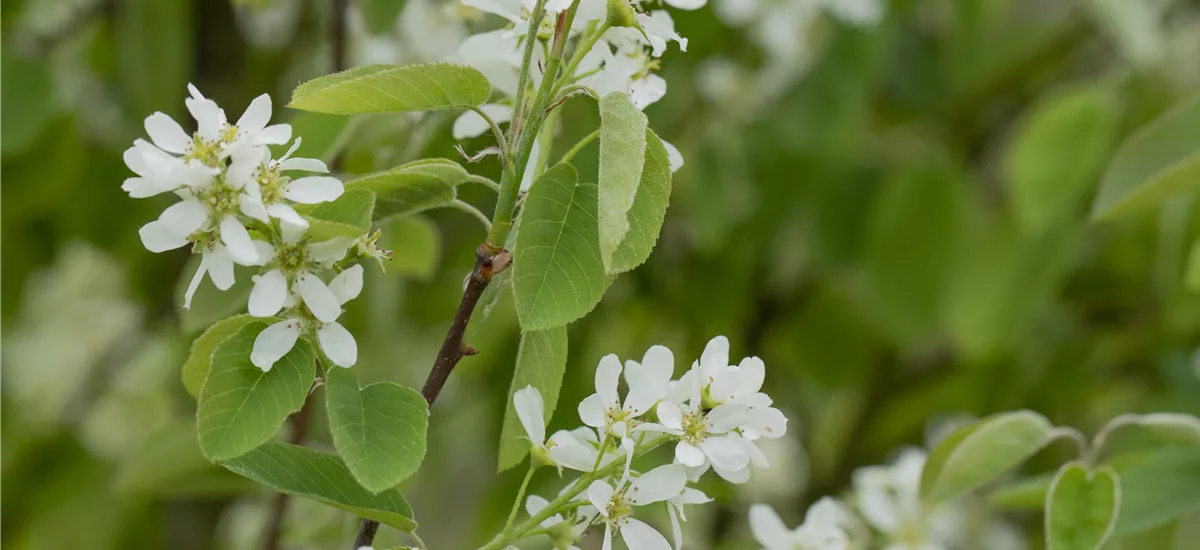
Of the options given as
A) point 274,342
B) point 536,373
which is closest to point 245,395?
point 274,342

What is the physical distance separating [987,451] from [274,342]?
38 cm

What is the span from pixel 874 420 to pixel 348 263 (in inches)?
41.4

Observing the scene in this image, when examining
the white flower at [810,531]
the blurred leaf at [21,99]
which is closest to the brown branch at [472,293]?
the white flower at [810,531]

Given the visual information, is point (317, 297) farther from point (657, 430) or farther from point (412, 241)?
point (412, 241)

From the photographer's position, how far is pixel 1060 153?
0.97 metres

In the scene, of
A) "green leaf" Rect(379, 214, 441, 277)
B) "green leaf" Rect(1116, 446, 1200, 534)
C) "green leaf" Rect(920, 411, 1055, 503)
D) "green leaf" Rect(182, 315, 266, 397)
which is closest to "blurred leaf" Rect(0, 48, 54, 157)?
"green leaf" Rect(379, 214, 441, 277)

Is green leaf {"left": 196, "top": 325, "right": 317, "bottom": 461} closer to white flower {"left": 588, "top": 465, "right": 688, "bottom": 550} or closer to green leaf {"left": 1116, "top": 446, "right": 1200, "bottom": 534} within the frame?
white flower {"left": 588, "top": 465, "right": 688, "bottom": 550}

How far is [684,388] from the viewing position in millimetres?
494

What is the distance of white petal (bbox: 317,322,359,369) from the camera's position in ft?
1.50

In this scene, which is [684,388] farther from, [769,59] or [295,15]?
[295,15]

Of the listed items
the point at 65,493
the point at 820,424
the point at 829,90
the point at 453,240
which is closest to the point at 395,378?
the point at 453,240

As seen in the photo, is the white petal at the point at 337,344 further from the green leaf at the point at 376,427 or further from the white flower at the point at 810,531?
the white flower at the point at 810,531

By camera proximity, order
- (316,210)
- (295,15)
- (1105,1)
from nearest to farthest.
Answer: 1. (316,210)
2. (1105,1)
3. (295,15)

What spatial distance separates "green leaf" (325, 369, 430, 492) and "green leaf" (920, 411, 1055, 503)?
31 cm
